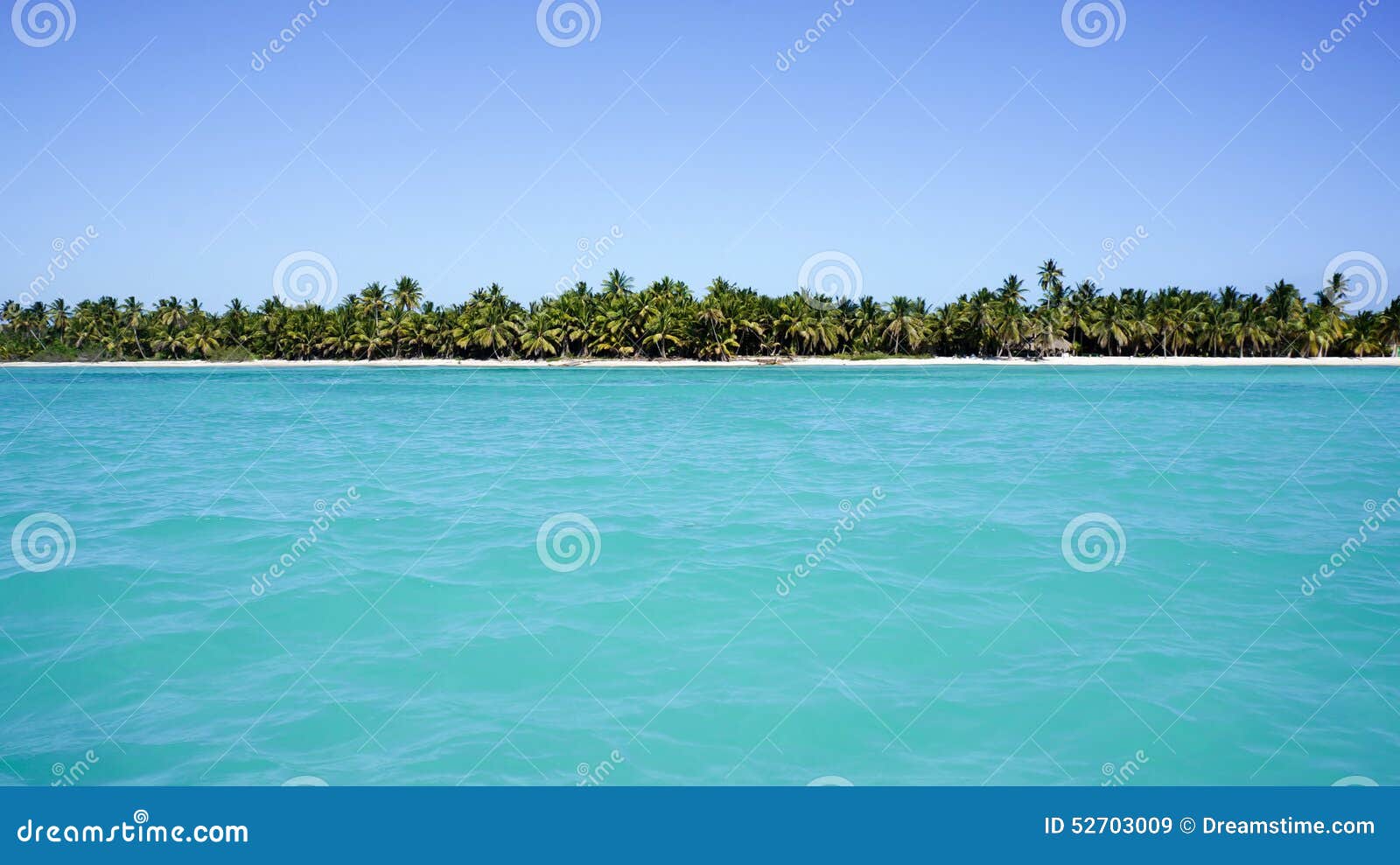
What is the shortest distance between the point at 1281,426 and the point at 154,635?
39.9 meters

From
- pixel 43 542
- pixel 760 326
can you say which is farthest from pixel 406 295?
pixel 43 542

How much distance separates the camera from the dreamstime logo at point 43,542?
13.8m

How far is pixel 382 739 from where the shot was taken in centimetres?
791

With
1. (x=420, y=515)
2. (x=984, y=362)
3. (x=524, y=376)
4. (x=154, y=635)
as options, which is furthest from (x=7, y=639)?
(x=984, y=362)

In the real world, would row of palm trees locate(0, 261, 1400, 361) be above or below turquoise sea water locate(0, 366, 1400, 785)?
above
